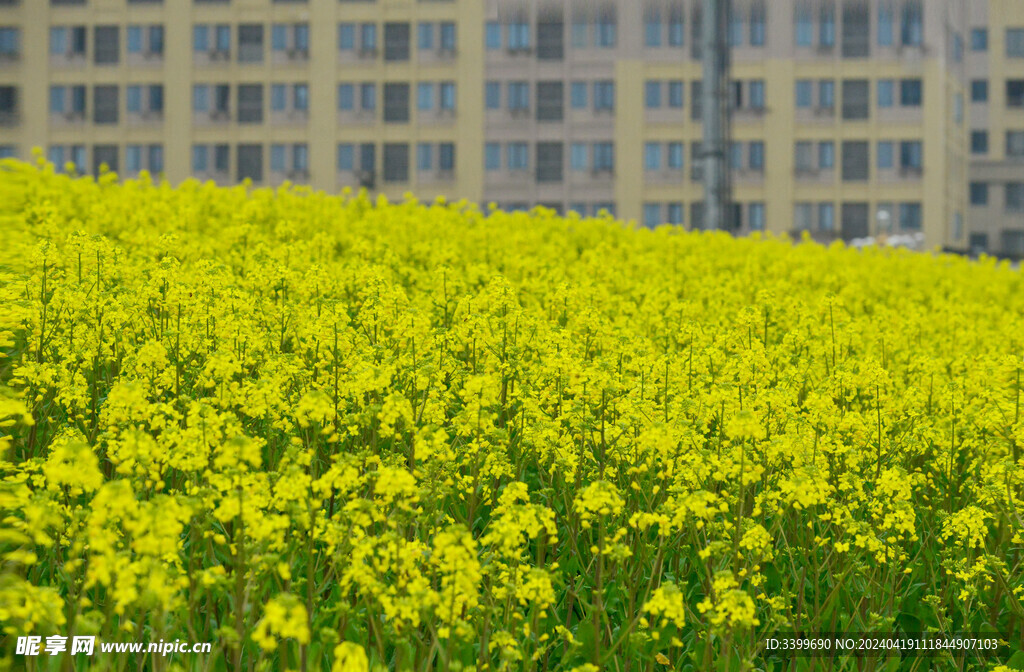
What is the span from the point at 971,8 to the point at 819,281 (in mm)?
83273

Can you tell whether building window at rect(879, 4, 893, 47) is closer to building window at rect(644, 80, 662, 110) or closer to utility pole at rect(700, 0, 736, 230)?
building window at rect(644, 80, 662, 110)

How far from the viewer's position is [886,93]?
62688mm

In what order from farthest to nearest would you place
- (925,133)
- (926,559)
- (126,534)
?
1. (925,133)
2. (926,559)
3. (126,534)

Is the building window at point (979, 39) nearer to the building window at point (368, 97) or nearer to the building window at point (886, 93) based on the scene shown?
the building window at point (886, 93)

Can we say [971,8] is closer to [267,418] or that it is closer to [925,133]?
[925,133]

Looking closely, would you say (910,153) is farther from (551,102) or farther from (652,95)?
(551,102)

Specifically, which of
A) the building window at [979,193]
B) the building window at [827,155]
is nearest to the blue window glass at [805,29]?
the building window at [827,155]

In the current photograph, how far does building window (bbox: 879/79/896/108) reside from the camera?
62625 millimetres

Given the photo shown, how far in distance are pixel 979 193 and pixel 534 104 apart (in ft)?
131

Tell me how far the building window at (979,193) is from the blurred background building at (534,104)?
63.4 feet

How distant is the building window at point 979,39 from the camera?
8394 cm

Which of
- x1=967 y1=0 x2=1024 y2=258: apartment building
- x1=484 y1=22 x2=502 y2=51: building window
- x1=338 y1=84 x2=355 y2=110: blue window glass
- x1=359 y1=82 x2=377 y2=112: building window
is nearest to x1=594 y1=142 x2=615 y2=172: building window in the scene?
x1=484 y1=22 x2=502 y2=51: building window

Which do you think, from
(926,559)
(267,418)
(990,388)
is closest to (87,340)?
(267,418)

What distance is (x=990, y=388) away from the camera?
724cm
